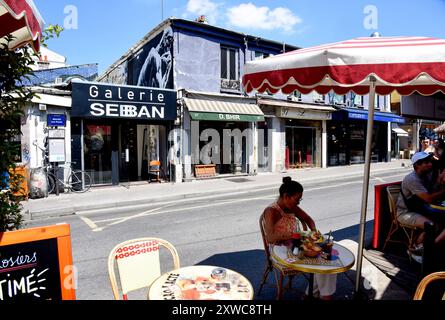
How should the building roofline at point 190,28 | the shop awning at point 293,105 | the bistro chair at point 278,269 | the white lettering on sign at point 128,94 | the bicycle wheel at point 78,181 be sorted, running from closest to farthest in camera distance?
the bistro chair at point 278,269
the bicycle wheel at point 78,181
the white lettering on sign at point 128,94
the building roofline at point 190,28
the shop awning at point 293,105

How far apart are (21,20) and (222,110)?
12662mm

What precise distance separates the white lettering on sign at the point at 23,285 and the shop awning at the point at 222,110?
38.6 ft

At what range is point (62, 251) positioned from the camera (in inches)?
110

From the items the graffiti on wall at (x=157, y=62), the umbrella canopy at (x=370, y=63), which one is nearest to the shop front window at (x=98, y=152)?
the graffiti on wall at (x=157, y=62)

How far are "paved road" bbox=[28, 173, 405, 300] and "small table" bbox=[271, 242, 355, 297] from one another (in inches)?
32.3

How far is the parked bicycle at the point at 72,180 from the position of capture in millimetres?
11484

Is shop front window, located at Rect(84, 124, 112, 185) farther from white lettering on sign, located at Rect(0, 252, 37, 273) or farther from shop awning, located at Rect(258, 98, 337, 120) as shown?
white lettering on sign, located at Rect(0, 252, 37, 273)

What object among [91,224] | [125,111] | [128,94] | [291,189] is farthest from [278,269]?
[128,94]

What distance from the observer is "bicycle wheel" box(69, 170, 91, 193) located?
1221 cm

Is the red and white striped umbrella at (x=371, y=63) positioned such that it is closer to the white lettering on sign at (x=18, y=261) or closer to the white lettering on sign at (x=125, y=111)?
the white lettering on sign at (x=18, y=261)

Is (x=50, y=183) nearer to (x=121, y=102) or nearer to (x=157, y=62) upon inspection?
(x=121, y=102)
